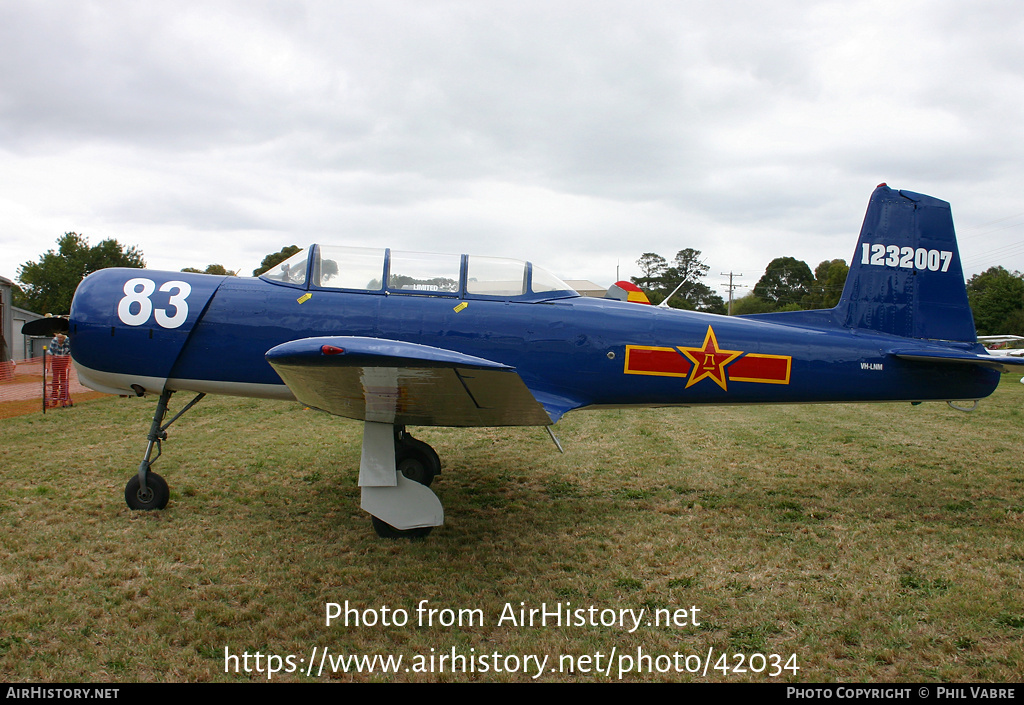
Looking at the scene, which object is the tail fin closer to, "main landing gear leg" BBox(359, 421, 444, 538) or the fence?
"main landing gear leg" BBox(359, 421, 444, 538)

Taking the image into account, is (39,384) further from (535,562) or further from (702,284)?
(702,284)

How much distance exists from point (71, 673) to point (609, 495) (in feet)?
13.3

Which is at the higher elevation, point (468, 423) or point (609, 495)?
point (468, 423)

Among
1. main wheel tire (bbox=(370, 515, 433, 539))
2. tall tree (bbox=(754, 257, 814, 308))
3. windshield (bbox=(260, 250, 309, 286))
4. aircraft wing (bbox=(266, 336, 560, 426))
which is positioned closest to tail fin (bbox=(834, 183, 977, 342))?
aircraft wing (bbox=(266, 336, 560, 426))

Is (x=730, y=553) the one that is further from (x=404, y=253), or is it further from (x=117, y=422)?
(x=117, y=422)

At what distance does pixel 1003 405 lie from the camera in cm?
1130

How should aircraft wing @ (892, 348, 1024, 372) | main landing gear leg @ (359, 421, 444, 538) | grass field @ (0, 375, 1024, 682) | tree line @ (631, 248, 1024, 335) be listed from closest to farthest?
grass field @ (0, 375, 1024, 682) → main landing gear leg @ (359, 421, 444, 538) → aircraft wing @ (892, 348, 1024, 372) → tree line @ (631, 248, 1024, 335)

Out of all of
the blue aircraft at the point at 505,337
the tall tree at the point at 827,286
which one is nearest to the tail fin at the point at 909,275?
the blue aircraft at the point at 505,337

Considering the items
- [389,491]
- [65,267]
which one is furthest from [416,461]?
[65,267]

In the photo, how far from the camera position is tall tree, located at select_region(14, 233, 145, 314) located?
121 ft

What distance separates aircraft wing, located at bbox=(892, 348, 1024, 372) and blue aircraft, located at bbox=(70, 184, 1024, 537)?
0.02 meters

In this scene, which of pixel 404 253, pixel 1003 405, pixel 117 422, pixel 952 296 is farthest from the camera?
pixel 1003 405

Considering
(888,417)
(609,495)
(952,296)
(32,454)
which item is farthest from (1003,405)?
(32,454)

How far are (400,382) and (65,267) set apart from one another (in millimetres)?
47394
